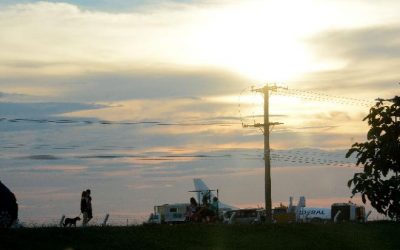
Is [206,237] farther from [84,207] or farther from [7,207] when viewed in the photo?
[7,207]

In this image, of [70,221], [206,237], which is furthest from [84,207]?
[206,237]

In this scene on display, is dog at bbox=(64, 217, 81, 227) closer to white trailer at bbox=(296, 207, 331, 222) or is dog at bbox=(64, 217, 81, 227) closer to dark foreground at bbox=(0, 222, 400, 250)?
dark foreground at bbox=(0, 222, 400, 250)

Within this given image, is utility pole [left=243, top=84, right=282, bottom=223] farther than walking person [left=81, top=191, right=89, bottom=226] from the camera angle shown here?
Yes

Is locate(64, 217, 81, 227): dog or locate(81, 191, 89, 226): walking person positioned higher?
locate(81, 191, 89, 226): walking person

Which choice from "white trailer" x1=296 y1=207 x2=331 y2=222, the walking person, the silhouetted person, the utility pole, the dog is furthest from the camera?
"white trailer" x1=296 y1=207 x2=331 y2=222

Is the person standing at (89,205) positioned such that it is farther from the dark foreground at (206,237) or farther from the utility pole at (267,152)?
the utility pole at (267,152)

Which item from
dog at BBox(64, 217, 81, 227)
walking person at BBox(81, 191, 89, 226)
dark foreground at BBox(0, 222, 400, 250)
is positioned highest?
walking person at BBox(81, 191, 89, 226)

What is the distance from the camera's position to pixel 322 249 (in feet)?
118

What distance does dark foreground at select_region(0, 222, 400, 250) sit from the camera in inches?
1168

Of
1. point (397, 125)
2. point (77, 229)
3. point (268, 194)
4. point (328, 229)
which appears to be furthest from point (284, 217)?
point (397, 125)

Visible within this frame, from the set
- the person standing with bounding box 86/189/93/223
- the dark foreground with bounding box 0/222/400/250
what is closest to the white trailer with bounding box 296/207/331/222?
the dark foreground with bounding box 0/222/400/250

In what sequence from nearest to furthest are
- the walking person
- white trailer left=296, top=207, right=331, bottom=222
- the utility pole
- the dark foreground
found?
1. the dark foreground
2. the walking person
3. the utility pole
4. white trailer left=296, top=207, right=331, bottom=222

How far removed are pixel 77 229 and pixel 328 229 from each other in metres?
15.6

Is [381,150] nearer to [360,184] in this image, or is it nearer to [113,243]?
[360,184]
